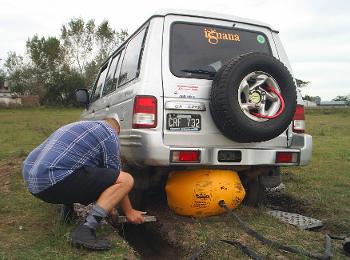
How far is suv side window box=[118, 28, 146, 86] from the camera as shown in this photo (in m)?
4.78

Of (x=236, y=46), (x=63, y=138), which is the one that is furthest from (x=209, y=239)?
(x=236, y=46)

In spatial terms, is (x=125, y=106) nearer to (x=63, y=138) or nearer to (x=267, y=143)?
(x=63, y=138)

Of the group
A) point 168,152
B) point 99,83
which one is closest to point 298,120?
point 168,152

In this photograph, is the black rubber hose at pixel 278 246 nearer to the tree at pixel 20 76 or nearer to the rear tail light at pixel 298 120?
the rear tail light at pixel 298 120

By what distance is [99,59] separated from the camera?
173ft

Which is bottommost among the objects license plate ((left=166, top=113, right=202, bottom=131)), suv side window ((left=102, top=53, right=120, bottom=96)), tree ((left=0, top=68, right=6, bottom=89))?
license plate ((left=166, top=113, right=202, bottom=131))

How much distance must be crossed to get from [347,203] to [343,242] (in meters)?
1.85

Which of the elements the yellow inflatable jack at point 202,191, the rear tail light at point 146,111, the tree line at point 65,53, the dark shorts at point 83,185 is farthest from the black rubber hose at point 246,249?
the tree line at point 65,53

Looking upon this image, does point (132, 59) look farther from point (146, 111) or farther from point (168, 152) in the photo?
point (168, 152)

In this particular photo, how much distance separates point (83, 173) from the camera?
3.72 m

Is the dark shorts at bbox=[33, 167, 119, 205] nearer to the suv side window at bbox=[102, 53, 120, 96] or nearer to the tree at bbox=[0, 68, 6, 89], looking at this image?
the suv side window at bbox=[102, 53, 120, 96]

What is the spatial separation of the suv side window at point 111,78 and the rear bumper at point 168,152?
1.45m

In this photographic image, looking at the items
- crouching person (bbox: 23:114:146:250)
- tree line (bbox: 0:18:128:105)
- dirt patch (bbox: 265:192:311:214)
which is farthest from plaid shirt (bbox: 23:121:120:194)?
tree line (bbox: 0:18:128:105)

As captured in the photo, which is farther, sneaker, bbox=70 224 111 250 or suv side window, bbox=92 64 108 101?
suv side window, bbox=92 64 108 101
